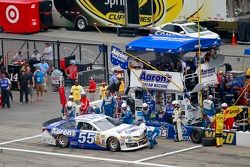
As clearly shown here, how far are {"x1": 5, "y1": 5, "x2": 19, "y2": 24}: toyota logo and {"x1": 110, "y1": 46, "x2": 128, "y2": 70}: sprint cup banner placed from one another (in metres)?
19.6

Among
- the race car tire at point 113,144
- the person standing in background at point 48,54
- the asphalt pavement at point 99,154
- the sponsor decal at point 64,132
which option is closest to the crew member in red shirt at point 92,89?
the asphalt pavement at point 99,154

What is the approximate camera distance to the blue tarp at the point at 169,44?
113 feet

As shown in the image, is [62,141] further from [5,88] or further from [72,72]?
[72,72]

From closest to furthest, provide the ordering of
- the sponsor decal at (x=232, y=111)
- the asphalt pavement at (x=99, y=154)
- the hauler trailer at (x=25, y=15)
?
1. the asphalt pavement at (x=99, y=154)
2. the sponsor decal at (x=232, y=111)
3. the hauler trailer at (x=25, y=15)

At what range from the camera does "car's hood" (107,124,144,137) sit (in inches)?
1245

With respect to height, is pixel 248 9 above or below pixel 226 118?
above

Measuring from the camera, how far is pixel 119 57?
3594 cm

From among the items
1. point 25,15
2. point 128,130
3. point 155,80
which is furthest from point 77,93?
point 25,15

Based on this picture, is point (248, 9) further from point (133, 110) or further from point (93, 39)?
point (133, 110)

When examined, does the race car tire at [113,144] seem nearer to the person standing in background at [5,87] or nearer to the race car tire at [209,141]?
the race car tire at [209,141]

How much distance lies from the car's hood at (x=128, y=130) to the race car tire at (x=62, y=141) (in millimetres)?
1673

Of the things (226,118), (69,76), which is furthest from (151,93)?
(69,76)

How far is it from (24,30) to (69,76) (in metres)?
13.6

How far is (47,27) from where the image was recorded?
56.5 meters
